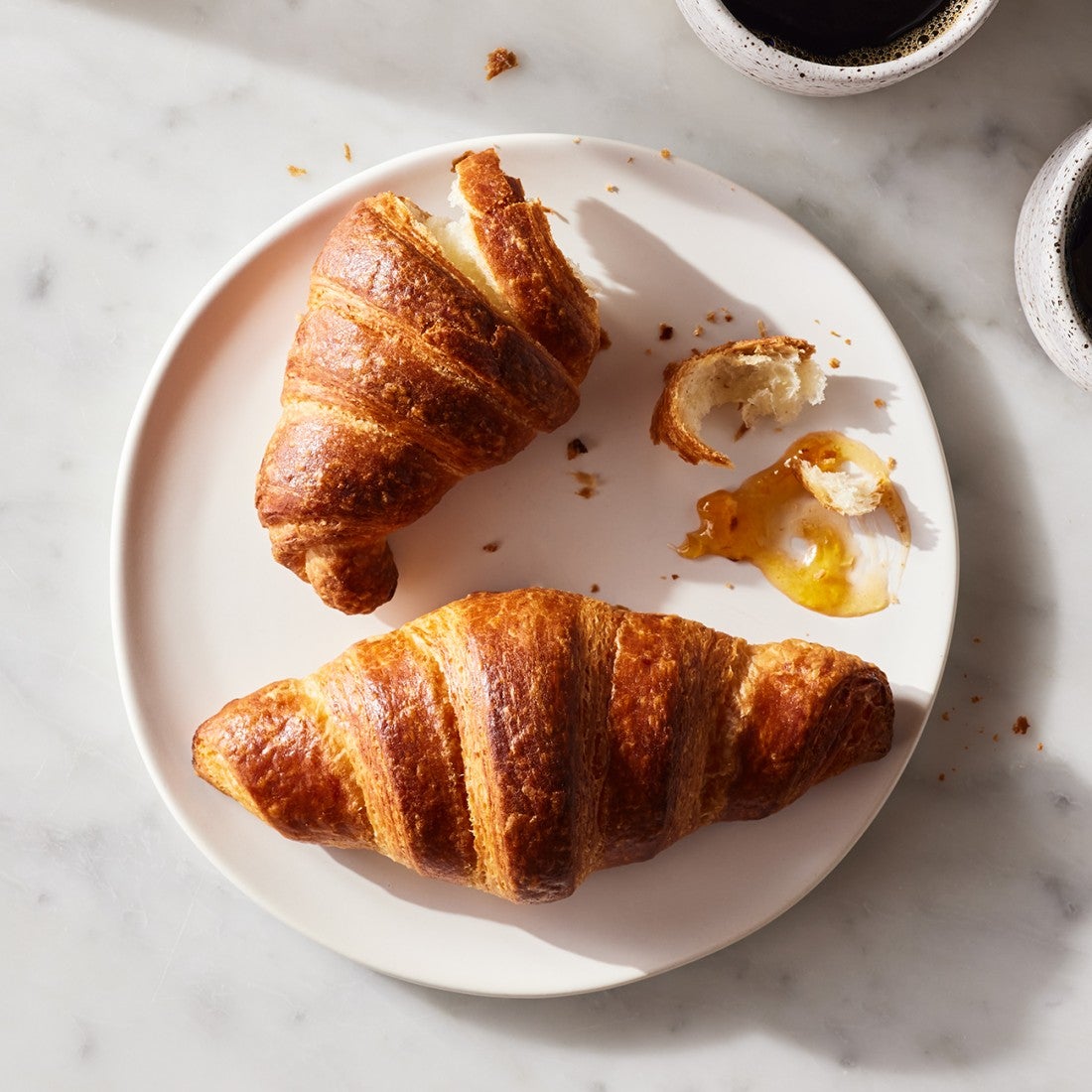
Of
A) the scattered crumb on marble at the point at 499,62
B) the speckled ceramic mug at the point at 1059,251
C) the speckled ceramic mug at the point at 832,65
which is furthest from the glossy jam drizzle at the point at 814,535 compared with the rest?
the scattered crumb on marble at the point at 499,62

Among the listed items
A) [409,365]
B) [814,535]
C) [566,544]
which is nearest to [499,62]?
[409,365]

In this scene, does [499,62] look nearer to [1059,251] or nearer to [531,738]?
[1059,251]

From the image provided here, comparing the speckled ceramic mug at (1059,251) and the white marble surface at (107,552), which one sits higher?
the speckled ceramic mug at (1059,251)

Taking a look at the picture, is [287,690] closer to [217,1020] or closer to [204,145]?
[217,1020]

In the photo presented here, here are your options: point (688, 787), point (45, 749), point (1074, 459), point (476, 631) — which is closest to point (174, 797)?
point (45, 749)

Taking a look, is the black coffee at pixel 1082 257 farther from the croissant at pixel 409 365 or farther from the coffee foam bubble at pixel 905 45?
the croissant at pixel 409 365

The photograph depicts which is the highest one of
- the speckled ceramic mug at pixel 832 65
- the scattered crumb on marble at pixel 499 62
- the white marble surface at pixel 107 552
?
the speckled ceramic mug at pixel 832 65

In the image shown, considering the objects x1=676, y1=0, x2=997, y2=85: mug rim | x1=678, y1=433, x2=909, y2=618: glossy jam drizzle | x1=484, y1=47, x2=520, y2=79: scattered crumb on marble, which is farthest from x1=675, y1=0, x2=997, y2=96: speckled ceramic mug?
x1=678, y1=433, x2=909, y2=618: glossy jam drizzle
